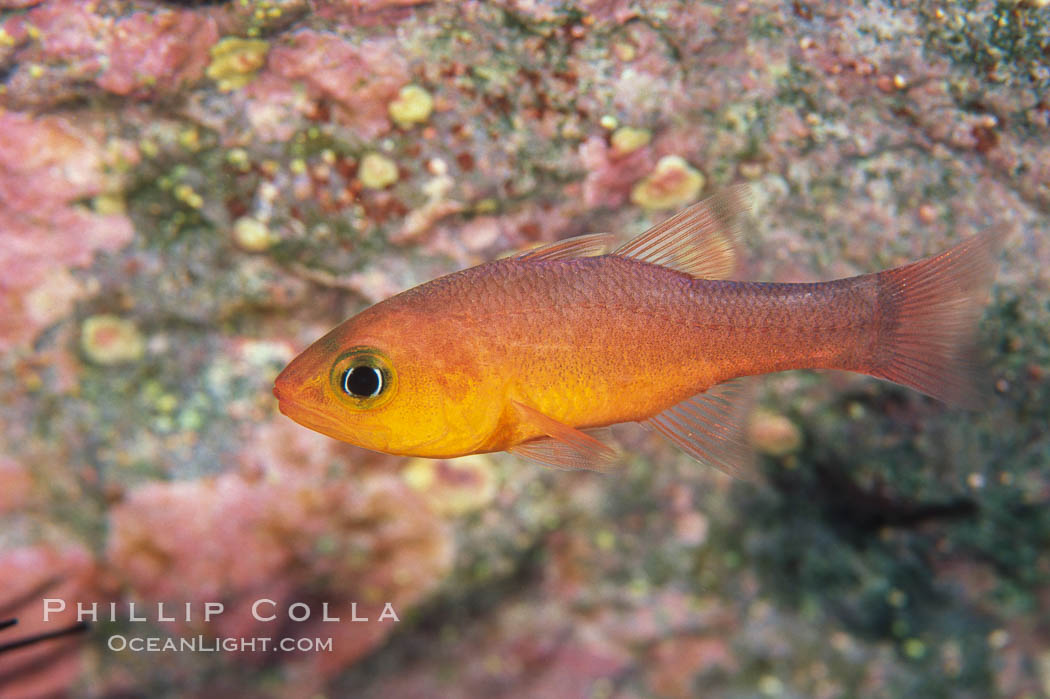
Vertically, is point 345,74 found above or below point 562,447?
above

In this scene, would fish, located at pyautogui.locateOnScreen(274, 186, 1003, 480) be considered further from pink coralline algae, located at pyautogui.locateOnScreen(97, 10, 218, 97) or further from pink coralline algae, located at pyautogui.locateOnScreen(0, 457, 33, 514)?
pink coralline algae, located at pyautogui.locateOnScreen(97, 10, 218, 97)

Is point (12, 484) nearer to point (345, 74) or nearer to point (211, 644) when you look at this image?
point (211, 644)

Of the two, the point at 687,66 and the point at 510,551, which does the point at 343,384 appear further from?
the point at 687,66

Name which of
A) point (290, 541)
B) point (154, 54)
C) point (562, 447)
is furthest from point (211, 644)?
point (154, 54)

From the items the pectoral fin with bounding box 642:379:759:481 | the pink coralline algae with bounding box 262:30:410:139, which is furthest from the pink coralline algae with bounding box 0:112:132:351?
the pectoral fin with bounding box 642:379:759:481

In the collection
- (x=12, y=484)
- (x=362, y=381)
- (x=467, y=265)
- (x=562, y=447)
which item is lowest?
(x=12, y=484)

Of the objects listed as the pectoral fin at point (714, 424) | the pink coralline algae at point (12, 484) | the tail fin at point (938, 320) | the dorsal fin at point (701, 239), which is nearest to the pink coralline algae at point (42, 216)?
the pink coralline algae at point (12, 484)
